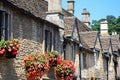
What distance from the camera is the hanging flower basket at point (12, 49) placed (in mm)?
16375

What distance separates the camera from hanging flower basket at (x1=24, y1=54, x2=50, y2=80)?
18.4m

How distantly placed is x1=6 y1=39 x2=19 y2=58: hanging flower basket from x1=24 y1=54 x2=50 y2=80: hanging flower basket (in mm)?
1865

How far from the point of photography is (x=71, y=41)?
25375 millimetres

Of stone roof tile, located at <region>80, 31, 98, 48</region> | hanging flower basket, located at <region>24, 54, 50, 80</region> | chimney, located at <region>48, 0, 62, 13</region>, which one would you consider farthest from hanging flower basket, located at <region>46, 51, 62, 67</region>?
stone roof tile, located at <region>80, 31, 98, 48</region>

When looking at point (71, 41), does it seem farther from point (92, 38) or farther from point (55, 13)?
point (92, 38)

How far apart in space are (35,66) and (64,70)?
11.5 ft

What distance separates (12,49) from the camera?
16516 mm

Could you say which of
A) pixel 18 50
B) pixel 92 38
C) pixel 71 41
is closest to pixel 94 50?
pixel 92 38

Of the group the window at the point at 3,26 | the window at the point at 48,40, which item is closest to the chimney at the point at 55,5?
the window at the point at 48,40

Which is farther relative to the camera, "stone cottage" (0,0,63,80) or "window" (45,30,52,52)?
"window" (45,30,52,52)

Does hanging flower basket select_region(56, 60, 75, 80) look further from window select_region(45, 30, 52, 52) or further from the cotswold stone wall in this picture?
the cotswold stone wall

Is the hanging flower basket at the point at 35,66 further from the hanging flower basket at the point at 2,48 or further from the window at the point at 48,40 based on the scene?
the window at the point at 48,40

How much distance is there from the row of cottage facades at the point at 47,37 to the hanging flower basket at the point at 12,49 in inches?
18.1

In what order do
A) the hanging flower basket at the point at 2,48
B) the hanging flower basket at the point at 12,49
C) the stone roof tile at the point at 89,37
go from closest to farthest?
the hanging flower basket at the point at 2,48
the hanging flower basket at the point at 12,49
the stone roof tile at the point at 89,37
